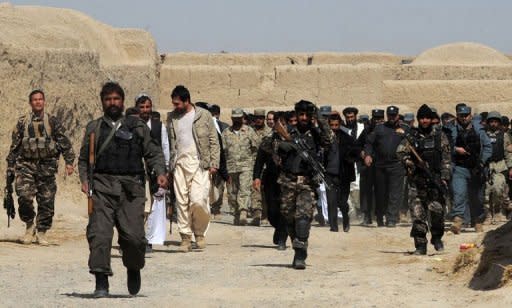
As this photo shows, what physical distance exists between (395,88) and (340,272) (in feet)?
67.5

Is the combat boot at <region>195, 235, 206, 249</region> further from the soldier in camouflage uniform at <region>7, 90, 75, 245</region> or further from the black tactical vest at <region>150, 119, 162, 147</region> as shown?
the soldier in camouflage uniform at <region>7, 90, 75, 245</region>

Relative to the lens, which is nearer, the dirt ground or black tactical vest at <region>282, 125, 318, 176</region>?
the dirt ground

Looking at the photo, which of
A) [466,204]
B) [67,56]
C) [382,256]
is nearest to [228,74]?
[67,56]

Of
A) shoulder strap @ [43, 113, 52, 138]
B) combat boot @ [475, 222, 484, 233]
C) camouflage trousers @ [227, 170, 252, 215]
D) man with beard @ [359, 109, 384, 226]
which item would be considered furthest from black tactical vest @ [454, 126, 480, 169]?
shoulder strap @ [43, 113, 52, 138]

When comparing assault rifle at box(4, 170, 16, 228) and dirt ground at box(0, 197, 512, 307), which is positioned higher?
assault rifle at box(4, 170, 16, 228)

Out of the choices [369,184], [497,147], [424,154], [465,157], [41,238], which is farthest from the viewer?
[369,184]

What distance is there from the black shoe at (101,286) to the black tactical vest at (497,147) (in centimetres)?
851

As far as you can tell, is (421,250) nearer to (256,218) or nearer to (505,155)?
(505,155)

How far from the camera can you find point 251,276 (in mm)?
12055

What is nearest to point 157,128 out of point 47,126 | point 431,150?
point 47,126

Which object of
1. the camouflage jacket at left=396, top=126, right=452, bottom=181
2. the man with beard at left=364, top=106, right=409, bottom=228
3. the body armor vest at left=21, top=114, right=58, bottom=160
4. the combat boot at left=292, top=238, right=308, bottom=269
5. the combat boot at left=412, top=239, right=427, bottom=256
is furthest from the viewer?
the man with beard at left=364, top=106, right=409, bottom=228

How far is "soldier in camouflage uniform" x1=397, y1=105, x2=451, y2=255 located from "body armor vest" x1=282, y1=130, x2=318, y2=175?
1439 millimetres

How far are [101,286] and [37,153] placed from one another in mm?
4100

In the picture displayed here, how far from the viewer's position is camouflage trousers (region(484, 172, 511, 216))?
17938mm
